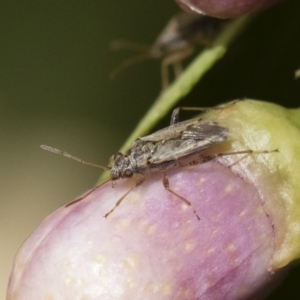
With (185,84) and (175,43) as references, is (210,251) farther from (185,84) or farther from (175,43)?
(175,43)

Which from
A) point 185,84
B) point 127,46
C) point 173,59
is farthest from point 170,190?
point 127,46

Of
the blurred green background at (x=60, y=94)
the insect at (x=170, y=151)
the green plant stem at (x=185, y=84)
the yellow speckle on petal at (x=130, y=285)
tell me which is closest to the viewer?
the yellow speckle on petal at (x=130, y=285)

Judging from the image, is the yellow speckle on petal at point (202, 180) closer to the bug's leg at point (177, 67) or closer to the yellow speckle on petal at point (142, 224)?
the yellow speckle on petal at point (142, 224)

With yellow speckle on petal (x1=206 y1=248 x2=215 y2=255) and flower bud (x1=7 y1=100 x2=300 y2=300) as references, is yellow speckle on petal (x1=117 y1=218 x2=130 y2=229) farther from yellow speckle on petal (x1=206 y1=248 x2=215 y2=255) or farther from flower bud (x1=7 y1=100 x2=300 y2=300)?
yellow speckle on petal (x1=206 y1=248 x2=215 y2=255)

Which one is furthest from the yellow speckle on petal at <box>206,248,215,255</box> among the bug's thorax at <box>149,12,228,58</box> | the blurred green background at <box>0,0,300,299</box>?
the blurred green background at <box>0,0,300,299</box>

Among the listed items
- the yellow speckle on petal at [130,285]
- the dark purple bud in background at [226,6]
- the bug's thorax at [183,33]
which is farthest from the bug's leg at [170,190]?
the bug's thorax at [183,33]

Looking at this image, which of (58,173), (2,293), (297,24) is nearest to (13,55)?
(58,173)

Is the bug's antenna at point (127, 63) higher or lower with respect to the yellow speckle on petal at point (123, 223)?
lower
